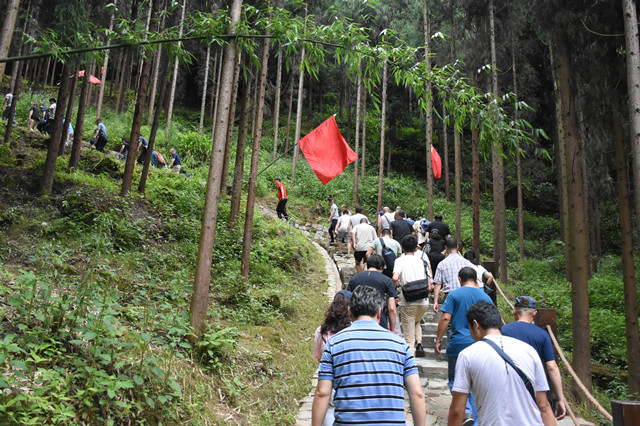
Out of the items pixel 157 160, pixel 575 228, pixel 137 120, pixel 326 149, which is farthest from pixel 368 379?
pixel 157 160

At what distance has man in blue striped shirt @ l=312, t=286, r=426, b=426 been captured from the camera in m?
2.57

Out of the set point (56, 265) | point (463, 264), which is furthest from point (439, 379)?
point (56, 265)

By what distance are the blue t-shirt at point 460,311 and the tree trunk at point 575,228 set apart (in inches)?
200

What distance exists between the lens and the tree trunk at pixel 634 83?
22.7ft

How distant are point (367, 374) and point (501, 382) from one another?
39.5 inches

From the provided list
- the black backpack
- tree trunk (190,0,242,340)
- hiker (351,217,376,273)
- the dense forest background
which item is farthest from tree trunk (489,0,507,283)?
tree trunk (190,0,242,340)

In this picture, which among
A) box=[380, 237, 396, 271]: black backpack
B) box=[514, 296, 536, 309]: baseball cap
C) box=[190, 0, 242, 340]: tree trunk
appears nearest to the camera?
box=[514, 296, 536, 309]: baseball cap

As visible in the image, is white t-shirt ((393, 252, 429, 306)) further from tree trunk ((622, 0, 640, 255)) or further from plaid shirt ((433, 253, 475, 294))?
tree trunk ((622, 0, 640, 255))

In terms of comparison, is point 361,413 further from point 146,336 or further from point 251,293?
point 251,293

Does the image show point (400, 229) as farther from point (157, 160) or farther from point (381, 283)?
point (157, 160)

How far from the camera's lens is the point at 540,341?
401 cm

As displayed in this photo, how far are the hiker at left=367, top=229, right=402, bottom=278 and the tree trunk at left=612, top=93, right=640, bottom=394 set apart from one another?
4784mm

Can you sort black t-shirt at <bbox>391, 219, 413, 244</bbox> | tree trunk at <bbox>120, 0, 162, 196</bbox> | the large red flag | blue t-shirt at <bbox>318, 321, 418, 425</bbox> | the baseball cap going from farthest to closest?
1. black t-shirt at <bbox>391, 219, 413, 244</bbox>
2. tree trunk at <bbox>120, 0, 162, 196</bbox>
3. the large red flag
4. the baseball cap
5. blue t-shirt at <bbox>318, 321, 418, 425</bbox>

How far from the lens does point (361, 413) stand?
255cm
